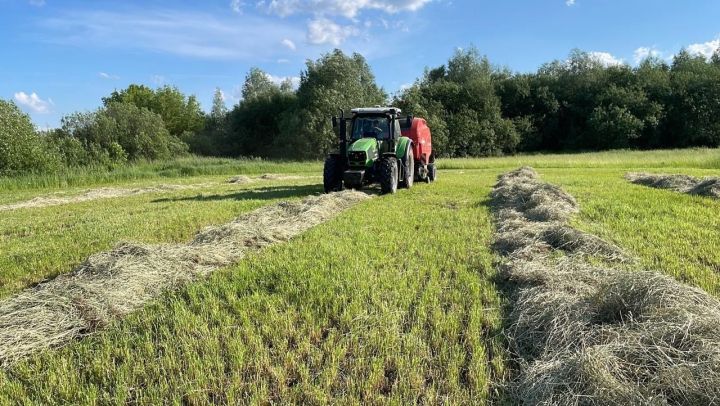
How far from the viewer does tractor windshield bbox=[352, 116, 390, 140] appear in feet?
45.0

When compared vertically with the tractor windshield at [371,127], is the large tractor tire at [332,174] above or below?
below

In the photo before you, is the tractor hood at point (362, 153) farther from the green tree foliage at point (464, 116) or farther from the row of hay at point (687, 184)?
the green tree foliage at point (464, 116)

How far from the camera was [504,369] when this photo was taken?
3.15 m

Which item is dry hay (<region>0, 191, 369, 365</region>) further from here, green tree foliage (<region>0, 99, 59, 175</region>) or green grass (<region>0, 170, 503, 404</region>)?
green tree foliage (<region>0, 99, 59, 175</region>)

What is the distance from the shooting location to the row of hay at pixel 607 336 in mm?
2609

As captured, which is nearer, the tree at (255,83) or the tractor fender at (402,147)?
the tractor fender at (402,147)

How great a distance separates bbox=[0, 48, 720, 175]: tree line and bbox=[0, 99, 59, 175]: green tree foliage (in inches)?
228

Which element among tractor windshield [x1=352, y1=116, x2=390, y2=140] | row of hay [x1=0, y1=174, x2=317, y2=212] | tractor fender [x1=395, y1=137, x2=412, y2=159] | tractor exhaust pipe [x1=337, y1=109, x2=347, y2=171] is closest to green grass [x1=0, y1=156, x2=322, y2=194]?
row of hay [x1=0, y1=174, x2=317, y2=212]

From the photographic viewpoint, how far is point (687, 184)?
12945mm

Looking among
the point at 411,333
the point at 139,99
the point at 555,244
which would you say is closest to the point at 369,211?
the point at 555,244

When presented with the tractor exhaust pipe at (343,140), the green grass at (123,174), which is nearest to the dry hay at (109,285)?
the tractor exhaust pipe at (343,140)

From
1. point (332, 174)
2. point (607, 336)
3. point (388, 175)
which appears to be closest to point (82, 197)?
point (332, 174)

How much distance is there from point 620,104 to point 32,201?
49453 mm

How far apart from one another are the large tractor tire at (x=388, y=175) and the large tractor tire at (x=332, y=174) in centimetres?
134
